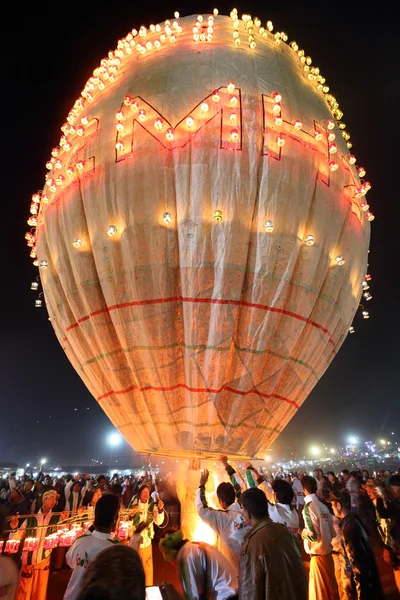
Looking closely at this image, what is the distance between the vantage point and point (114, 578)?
126 cm

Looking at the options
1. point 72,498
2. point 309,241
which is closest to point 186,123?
point 309,241

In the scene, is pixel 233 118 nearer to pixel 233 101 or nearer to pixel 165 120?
pixel 233 101

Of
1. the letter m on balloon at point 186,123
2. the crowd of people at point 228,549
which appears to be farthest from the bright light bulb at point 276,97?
the crowd of people at point 228,549

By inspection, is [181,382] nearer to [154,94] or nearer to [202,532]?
[202,532]

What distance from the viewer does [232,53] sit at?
26.0ft

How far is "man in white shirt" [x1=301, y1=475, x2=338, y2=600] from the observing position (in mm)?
4305

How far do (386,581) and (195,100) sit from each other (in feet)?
30.3

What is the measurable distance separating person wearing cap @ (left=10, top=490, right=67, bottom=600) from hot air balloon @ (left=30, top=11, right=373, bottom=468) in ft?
6.17

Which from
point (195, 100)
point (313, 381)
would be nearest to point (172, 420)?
point (313, 381)

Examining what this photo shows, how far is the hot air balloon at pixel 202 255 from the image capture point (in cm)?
604

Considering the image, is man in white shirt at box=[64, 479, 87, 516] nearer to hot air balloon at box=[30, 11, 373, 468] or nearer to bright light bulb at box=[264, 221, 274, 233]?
hot air balloon at box=[30, 11, 373, 468]

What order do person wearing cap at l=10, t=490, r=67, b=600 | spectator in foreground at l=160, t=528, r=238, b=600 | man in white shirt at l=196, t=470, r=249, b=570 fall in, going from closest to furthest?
spectator in foreground at l=160, t=528, r=238, b=600 → man in white shirt at l=196, t=470, r=249, b=570 → person wearing cap at l=10, t=490, r=67, b=600

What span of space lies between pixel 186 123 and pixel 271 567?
6726 mm

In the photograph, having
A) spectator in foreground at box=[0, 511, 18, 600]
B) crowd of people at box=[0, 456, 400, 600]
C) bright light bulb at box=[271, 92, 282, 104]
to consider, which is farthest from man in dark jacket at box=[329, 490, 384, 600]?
bright light bulb at box=[271, 92, 282, 104]
